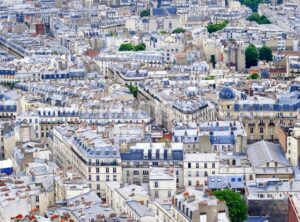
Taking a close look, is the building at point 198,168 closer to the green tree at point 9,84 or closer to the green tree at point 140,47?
the green tree at point 9,84

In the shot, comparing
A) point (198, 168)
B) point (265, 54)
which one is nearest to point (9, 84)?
point (265, 54)

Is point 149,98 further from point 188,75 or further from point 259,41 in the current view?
point 259,41

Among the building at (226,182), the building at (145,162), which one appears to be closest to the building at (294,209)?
the building at (226,182)

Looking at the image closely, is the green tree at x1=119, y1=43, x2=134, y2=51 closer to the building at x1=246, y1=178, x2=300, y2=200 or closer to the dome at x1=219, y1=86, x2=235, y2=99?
the dome at x1=219, y1=86, x2=235, y2=99

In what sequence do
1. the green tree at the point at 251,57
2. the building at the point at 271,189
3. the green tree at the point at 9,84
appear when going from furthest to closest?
the green tree at the point at 251,57 < the green tree at the point at 9,84 < the building at the point at 271,189

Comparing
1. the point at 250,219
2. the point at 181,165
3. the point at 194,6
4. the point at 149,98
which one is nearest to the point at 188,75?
the point at 149,98

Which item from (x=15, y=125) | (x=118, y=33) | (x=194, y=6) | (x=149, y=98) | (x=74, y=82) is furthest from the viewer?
(x=194, y=6)

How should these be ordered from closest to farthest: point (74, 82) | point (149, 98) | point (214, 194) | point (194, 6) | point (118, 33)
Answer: point (214, 194) → point (149, 98) → point (74, 82) → point (118, 33) → point (194, 6)
